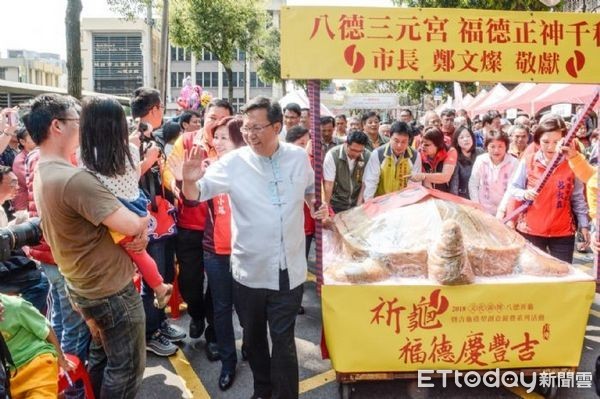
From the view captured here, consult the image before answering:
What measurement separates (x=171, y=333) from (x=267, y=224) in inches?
74.5

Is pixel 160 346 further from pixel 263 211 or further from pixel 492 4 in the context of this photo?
pixel 492 4

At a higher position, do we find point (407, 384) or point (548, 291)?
point (548, 291)

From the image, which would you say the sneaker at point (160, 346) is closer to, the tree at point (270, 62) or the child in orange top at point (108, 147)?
the child in orange top at point (108, 147)

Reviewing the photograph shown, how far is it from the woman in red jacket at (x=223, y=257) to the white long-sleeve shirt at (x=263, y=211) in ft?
1.55

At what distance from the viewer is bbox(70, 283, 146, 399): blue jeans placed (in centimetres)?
221

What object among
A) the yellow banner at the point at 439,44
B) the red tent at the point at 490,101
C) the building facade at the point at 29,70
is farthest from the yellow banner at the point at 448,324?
the building facade at the point at 29,70

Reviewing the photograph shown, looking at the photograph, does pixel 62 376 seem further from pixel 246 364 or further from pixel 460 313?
pixel 460 313

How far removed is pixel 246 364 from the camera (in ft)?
11.9

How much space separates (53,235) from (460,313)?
222 centimetres

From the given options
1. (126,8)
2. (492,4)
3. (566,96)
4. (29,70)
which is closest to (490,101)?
(492,4)

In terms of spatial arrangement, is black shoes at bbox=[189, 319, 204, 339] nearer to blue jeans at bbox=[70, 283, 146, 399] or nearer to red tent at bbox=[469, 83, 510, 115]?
blue jeans at bbox=[70, 283, 146, 399]

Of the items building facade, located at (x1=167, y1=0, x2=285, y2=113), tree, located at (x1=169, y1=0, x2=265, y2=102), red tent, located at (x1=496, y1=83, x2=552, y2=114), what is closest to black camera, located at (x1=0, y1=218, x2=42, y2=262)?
red tent, located at (x1=496, y1=83, x2=552, y2=114)

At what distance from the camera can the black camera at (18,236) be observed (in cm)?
206

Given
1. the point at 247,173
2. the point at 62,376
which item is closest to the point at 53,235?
the point at 62,376
